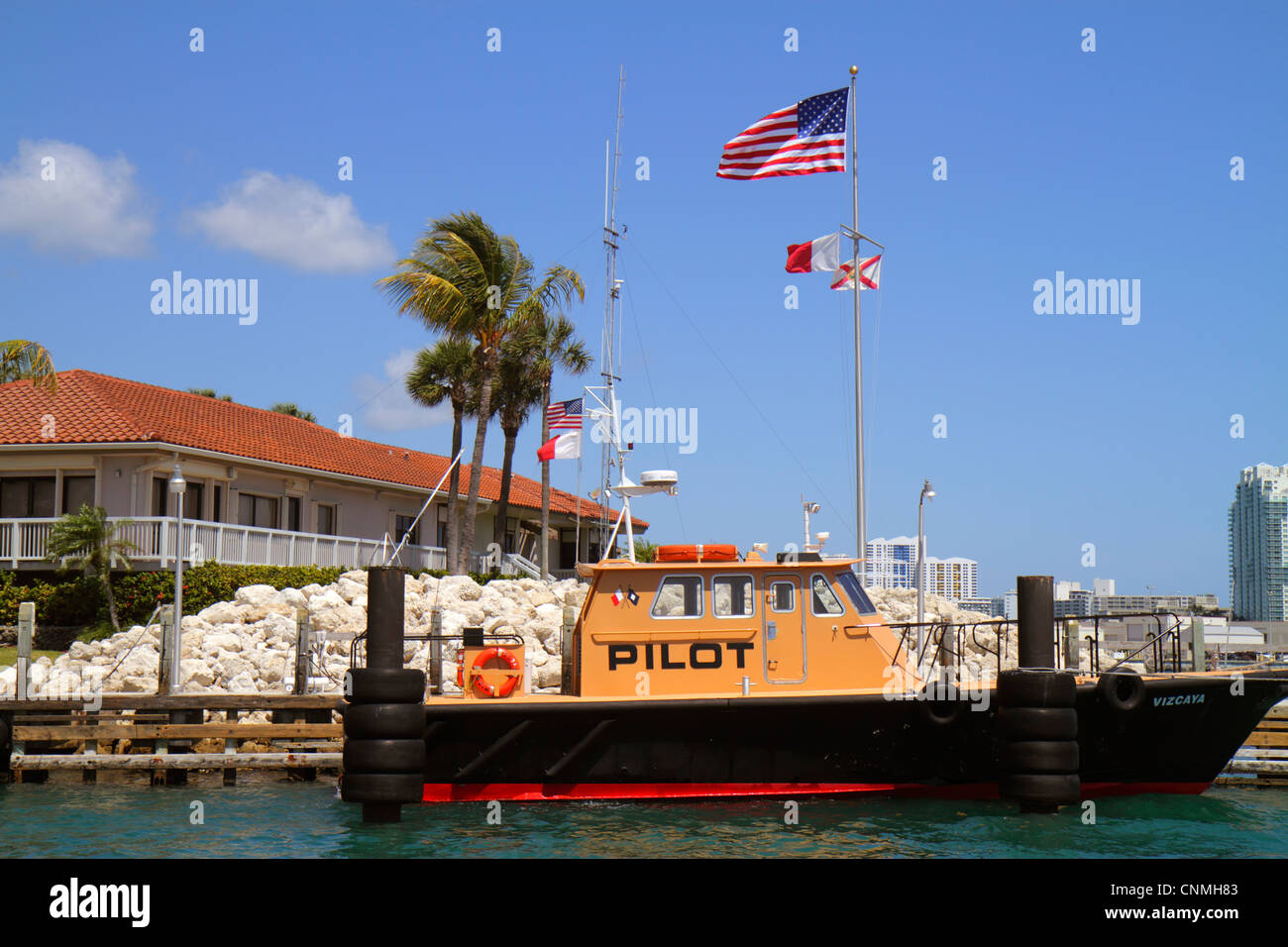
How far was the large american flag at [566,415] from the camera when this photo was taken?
16.8 m

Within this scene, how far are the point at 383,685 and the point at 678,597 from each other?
3125 millimetres

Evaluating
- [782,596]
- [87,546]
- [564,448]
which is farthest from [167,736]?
[87,546]

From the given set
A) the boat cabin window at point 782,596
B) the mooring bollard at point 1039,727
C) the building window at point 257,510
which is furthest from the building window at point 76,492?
the mooring bollard at point 1039,727

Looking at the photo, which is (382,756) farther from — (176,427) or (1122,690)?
(176,427)

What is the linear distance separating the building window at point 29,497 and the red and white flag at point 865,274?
16.7 m

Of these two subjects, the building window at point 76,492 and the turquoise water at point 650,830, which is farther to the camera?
the building window at point 76,492

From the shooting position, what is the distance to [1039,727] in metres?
10.4

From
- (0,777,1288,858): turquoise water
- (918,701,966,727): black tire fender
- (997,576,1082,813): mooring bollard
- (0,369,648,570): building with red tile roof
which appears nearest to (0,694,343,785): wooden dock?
(0,777,1288,858): turquoise water

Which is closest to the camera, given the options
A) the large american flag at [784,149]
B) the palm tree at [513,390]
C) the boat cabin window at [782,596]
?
the boat cabin window at [782,596]

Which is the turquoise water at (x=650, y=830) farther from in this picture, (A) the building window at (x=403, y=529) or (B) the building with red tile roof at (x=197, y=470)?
(A) the building window at (x=403, y=529)

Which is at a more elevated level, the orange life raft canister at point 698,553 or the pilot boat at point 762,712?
the orange life raft canister at point 698,553
